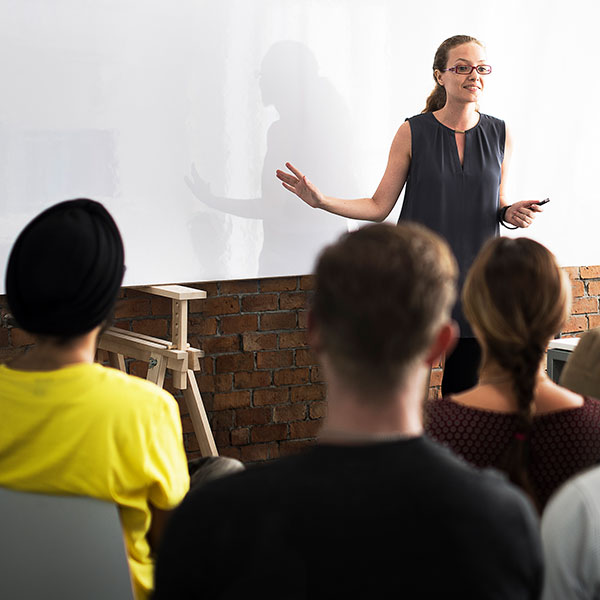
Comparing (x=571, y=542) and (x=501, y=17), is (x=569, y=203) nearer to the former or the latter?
(x=501, y=17)

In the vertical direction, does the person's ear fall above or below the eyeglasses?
below

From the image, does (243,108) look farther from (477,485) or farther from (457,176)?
(477,485)

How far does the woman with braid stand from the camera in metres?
1.24

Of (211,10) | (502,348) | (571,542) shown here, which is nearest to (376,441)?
(571,542)

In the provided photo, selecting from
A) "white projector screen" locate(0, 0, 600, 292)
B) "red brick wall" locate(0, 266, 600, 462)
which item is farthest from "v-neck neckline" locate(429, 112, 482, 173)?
"red brick wall" locate(0, 266, 600, 462)

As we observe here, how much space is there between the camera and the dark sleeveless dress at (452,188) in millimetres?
2590

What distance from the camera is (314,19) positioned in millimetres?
2811

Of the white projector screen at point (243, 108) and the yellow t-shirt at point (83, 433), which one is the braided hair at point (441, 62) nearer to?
the white projector screen at point (243, 108)

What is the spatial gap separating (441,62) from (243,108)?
2.12ft

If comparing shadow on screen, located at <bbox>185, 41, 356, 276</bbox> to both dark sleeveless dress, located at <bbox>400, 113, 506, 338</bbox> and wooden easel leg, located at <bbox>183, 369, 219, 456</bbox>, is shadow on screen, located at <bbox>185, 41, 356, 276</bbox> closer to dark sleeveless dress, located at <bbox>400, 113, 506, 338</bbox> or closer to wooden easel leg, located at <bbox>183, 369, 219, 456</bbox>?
dark sleeveless dress, located at <bbox>400, 113, 506, 338</bbox>

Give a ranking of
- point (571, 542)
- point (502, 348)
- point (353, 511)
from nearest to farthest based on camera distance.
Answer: point (353, 511) → point (571, 542) → point (502, 348)

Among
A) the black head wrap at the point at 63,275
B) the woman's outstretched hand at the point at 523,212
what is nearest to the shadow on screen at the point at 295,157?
the woman's outstretched hand at the point at 523,212

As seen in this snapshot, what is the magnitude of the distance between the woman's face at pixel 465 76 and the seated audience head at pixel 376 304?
189 centimetres

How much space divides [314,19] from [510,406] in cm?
189
